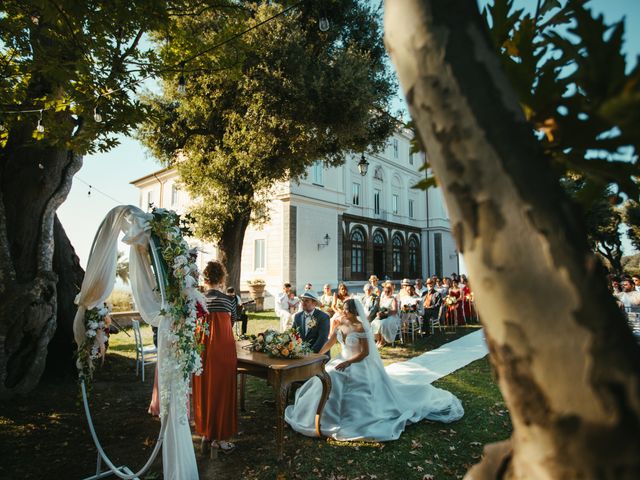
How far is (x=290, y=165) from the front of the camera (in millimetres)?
13133

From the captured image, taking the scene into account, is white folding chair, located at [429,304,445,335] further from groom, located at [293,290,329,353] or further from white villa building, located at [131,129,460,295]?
groom, located at [293,290,329,353]

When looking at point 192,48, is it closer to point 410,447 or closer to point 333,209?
point 410,447

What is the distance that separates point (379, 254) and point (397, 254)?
2978 mm

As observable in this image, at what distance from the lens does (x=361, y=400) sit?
5.35 meters

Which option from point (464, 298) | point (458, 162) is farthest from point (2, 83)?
point (464, 298)

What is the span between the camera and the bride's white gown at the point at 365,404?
5012 mm

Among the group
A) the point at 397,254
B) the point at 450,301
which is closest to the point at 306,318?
the point at 450,301

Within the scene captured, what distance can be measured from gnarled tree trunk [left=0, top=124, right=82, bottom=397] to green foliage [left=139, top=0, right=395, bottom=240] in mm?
5730

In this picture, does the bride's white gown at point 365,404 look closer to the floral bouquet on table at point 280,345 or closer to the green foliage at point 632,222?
the floral bouquet on table at point 280,345

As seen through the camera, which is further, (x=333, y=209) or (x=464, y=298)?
(x=333, y=209)

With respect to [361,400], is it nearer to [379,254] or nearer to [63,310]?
[63,310]

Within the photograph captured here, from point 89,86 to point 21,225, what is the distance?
2.92m

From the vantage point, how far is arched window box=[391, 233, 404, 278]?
32006 mm

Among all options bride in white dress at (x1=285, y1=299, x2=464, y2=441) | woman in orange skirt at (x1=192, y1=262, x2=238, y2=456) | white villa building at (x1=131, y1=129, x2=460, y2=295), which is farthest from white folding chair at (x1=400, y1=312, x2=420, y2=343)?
woman in orange skirt at (x1=192, y1=262, x2=238, y2=456)
